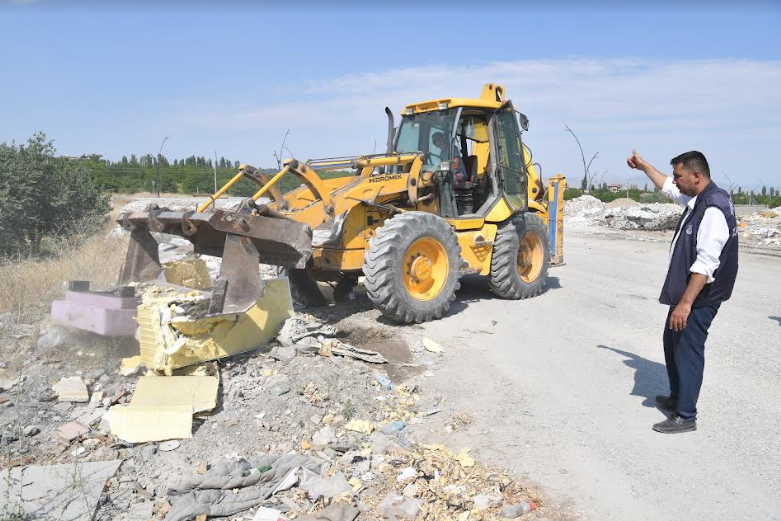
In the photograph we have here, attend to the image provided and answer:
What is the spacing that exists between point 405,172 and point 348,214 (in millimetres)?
1381

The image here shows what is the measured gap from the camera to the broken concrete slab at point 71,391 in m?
4.79

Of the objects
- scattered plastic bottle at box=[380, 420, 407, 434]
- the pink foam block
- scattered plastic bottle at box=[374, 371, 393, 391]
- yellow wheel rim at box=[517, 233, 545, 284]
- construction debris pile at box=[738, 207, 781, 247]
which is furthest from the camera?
construction debris pile at box=[738, 207, 781, 247]

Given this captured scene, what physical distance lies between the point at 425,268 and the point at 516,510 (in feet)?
13.7

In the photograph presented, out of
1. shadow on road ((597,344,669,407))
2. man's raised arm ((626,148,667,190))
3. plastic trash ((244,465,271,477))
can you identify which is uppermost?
man's raised arm ((626,148,667,190))

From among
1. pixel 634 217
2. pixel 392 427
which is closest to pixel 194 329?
pixel 392 427

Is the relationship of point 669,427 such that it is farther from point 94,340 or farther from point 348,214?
point 94,340

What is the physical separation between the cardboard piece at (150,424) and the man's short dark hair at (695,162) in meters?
3.86

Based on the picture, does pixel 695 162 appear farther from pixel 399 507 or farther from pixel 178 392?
pixel 178 392

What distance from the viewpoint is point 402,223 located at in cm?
691

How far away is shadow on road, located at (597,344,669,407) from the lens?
503cm

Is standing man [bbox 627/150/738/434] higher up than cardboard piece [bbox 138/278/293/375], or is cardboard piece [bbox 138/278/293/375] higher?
standing man [bbox 627/150/738/434]

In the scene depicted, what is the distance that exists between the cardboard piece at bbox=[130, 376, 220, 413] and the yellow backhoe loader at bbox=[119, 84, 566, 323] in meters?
0.64

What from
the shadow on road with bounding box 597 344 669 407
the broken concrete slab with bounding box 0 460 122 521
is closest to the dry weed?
the broken concrete slab with bounding box 0 460 122 521

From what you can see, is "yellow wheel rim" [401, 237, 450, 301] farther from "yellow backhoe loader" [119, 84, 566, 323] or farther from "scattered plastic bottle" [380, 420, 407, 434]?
"scattered plastic bottle" [380, 420, 407, 434]
